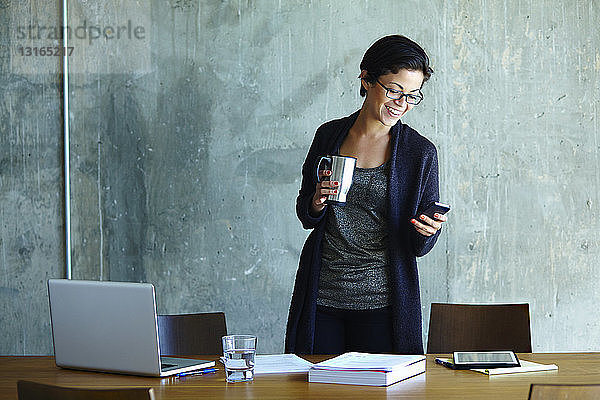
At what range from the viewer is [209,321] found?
2.74m

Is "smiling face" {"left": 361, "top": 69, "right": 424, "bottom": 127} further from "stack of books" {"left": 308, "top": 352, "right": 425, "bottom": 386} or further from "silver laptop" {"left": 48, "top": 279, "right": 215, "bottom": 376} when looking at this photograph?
"silver laptop" {"left": 48, "top": 279, "right": 215, "bottom": 376}

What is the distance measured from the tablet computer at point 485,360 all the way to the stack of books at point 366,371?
0.13m

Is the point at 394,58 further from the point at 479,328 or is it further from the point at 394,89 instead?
the point at 479,328

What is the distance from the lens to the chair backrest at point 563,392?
153 cm

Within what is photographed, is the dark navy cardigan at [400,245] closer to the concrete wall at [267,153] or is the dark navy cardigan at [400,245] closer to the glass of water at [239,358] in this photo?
the glass of water at [239,358]

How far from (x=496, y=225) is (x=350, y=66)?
3.60 feet

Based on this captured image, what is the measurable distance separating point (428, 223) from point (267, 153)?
150 cm

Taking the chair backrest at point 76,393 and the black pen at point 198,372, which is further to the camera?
the black pen at point 198,372

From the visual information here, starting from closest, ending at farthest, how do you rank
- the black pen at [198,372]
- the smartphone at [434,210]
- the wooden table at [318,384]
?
the wooden table at [318,384] → the black pen at [198,372] → the smartphone at [434,210]

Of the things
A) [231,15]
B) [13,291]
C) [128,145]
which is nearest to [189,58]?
[231,15]

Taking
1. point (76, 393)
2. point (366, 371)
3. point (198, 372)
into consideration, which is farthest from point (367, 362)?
point (76, 393)

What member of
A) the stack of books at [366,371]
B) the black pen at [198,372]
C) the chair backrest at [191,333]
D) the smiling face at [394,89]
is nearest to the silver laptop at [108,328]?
the black pen at [198,372]

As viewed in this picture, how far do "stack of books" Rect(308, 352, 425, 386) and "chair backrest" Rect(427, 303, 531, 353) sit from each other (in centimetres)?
72

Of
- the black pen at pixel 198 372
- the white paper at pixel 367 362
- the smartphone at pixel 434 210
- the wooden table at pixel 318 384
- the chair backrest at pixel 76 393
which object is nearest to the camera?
the chair backrest at pixel 76 393
